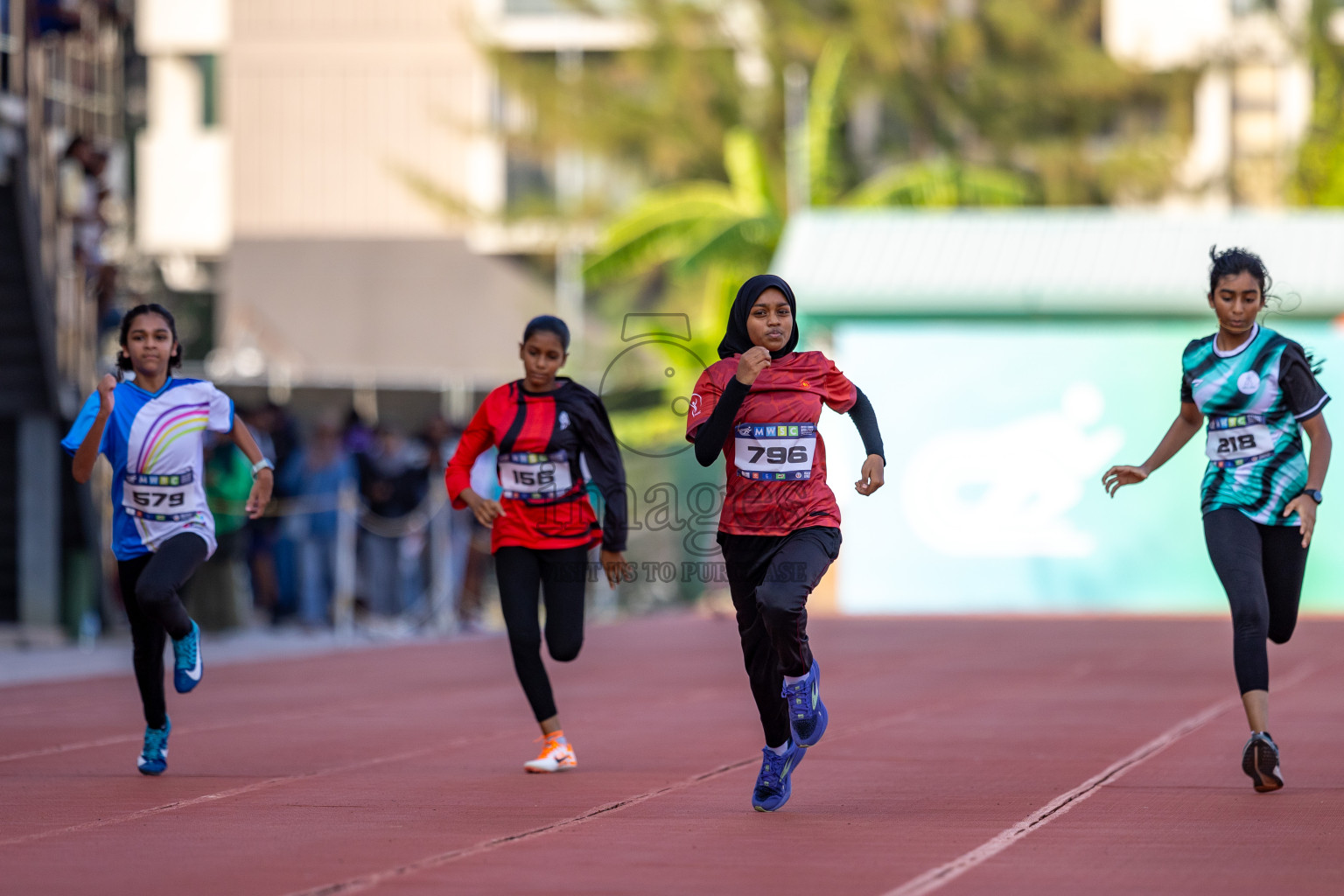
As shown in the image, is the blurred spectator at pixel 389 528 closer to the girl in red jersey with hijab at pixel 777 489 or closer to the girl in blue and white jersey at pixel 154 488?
the girl in blue and white jersey at pixel 154 488

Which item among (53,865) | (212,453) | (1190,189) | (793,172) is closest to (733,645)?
(212,453)

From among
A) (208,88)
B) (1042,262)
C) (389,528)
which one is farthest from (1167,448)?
(208,88)

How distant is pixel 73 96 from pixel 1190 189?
91.4ft

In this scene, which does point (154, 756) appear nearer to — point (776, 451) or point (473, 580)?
point (776, 451)

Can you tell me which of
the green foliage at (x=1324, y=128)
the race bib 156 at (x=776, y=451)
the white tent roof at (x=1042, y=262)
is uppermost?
the green foliage at (x=1324, y=128)

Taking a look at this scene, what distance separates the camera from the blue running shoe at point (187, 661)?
369 inches

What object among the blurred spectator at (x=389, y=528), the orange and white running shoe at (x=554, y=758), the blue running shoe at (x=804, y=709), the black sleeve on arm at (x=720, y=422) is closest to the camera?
the black sleeve on arm at (x=720, y=422)

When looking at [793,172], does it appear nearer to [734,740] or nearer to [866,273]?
[866,273]

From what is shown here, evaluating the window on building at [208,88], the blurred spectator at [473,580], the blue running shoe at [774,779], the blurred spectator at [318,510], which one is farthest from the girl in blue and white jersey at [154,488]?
the window on building at [208,88]

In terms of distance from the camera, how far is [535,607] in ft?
30.9

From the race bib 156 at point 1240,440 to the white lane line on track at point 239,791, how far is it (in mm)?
3907

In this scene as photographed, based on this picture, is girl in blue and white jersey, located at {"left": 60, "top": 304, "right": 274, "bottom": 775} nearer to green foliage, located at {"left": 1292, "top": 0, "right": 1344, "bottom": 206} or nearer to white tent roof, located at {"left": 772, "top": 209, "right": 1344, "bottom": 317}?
white tent roof, located at {"left": 772, "top": 209, "right": 1344, "bottom": 317}

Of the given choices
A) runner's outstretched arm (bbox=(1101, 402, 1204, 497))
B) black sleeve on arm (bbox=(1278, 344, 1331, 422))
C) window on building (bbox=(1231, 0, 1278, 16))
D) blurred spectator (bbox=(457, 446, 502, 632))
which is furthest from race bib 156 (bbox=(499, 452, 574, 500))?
window on building (bbox=(1231, 0, 1278, 16))

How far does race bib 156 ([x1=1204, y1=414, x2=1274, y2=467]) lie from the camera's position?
8.57 meters
